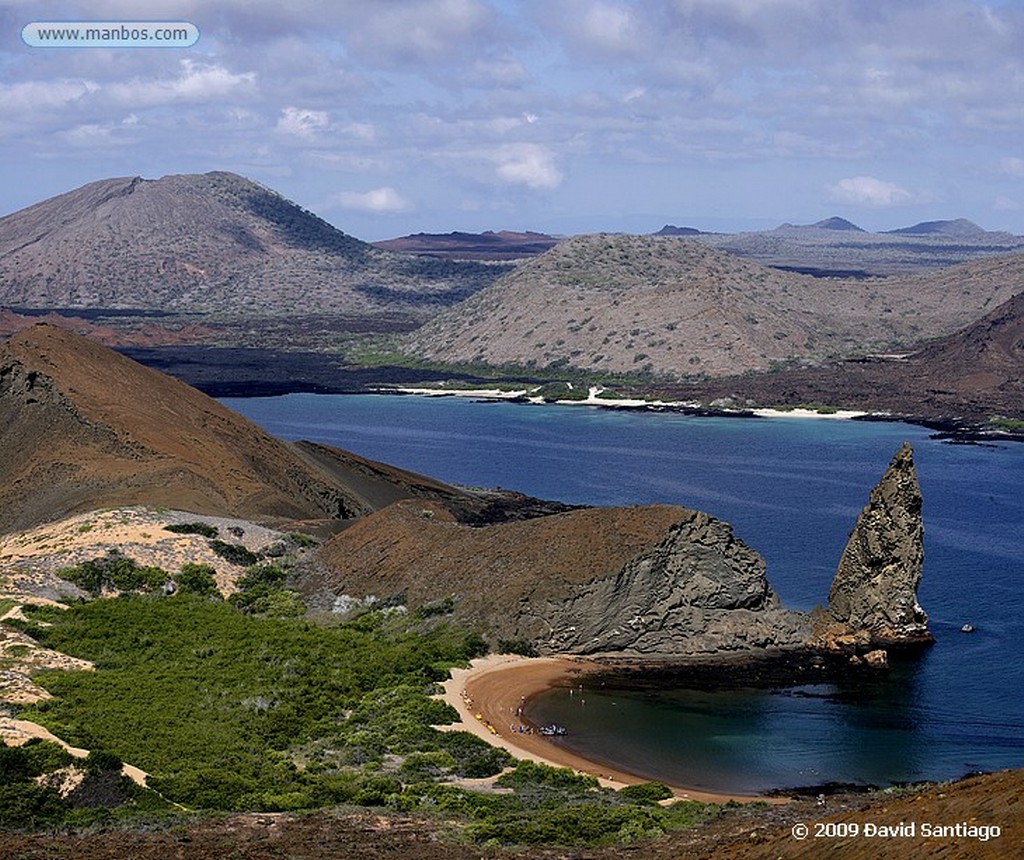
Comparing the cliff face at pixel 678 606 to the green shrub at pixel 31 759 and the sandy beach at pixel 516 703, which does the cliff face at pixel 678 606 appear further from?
the green shrub at pixel 31 759

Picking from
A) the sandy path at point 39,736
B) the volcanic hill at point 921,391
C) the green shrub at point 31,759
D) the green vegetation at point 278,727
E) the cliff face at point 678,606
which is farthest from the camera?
the volcanic hill at point 921,391

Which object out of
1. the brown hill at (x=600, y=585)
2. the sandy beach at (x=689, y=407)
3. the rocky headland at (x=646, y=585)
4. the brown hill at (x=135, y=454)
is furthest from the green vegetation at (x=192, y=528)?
the sandy beach at (x=689, y=407)

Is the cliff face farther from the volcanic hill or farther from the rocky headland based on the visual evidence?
the volcanic hill

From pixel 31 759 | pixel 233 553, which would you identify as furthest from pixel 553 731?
pixel 233 553

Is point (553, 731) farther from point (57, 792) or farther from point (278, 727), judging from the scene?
point (57, 792)

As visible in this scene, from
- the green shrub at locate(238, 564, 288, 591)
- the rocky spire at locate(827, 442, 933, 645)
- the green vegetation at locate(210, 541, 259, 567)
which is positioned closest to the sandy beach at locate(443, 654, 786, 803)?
the green shrub at locate(238, 564, 288, 591)

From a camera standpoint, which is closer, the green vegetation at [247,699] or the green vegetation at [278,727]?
the green vegetation at [278,727]
